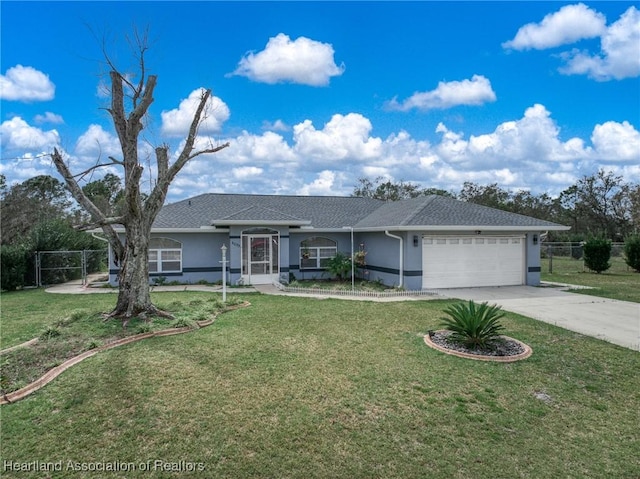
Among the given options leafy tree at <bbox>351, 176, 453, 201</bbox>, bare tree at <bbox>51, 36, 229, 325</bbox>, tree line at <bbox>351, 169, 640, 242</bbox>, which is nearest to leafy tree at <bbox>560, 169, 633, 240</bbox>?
tree line at <bbox>351, 169, 640, 242</bbox>

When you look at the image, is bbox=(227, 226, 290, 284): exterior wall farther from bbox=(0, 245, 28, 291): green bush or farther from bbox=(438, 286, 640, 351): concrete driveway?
bbox=(0, 245, 28, 291): green bush

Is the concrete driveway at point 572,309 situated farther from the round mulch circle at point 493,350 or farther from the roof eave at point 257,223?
the roof eave at point 257,223

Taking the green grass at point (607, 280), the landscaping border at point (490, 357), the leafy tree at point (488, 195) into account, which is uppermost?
the leafy tree at point (488, 195)

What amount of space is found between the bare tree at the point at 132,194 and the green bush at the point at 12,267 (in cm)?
985

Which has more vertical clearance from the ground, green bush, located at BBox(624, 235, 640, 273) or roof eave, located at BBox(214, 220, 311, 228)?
roof eave, located at BBox(214, 220, 311, 228)

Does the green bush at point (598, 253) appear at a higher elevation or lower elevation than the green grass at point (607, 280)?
→ higher

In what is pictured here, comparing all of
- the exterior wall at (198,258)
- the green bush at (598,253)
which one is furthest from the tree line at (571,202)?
the exterior wall at (198,258)

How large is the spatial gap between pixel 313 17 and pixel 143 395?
12357mm

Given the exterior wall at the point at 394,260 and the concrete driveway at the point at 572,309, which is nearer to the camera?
the concrete driveway at the point at 572,309

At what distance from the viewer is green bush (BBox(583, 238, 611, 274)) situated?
21.2 meters

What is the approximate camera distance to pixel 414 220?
587 inches

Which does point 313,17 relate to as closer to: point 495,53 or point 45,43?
point 495,53

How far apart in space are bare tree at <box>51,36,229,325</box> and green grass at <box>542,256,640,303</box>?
1447 cm

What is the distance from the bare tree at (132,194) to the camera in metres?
8.94
